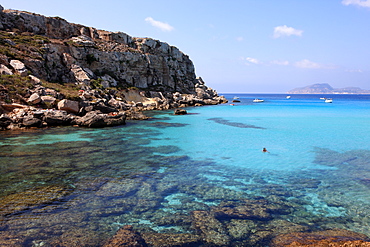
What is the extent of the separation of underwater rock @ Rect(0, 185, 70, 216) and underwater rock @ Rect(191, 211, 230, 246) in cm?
637

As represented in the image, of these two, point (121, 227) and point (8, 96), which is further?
point (8, 96)

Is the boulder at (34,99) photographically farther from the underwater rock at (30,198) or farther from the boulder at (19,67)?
the underwater rock at (30,198)

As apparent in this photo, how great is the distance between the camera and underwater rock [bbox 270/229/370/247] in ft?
21.6

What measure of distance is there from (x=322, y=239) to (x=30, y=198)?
11.5 meters

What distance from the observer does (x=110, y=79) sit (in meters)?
65.8

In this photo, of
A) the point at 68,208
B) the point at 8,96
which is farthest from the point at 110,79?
the point at 68,208

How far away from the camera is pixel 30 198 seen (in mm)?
10430

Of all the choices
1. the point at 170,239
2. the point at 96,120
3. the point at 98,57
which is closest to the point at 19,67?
the point at 96,120

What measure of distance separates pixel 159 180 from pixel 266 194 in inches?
224

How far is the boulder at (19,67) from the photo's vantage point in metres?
39.4

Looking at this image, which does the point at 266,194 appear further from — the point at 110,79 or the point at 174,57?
the point at 174,57

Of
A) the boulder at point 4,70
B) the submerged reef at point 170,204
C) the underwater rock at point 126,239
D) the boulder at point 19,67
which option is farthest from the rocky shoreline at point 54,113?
the underwater rock at point 126,239

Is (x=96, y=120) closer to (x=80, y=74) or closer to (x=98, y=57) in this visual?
(x=80, y=74)

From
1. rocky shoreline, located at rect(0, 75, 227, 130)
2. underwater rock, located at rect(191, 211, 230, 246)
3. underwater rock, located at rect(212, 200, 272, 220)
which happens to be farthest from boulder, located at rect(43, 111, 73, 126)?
underwater rock, located at rect(212, 200, 272, 220)
